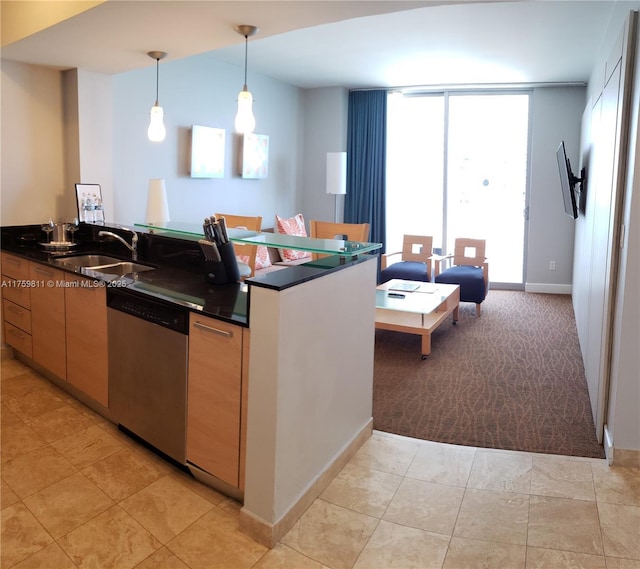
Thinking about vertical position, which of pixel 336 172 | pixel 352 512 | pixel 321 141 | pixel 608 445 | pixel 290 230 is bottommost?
pixel 352 512

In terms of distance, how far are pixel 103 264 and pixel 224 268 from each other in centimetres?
132

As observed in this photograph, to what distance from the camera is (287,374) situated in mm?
2020

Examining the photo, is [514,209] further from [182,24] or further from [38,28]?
A: [38,28]

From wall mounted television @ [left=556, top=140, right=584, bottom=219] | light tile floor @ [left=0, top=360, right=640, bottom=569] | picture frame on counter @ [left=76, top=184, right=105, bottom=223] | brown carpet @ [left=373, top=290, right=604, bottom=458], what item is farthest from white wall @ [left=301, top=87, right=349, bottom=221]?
light tile floor @ [left=0, top=360, right=640, bottom=569]

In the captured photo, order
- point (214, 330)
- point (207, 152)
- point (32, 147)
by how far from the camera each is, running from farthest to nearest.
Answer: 1. point (207, 152)
2. point (32, 147)
3. point (214, 330)

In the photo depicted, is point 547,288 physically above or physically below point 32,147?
below

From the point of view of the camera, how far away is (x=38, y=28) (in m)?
3.03

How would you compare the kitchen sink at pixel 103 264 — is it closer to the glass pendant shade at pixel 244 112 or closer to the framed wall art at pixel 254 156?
the glass pendant shade at pixel 244 112

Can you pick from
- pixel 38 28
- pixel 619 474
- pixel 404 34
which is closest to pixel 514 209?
pixel 404 34

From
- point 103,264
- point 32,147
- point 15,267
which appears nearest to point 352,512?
point 103,264

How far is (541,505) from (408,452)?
0.66 meters

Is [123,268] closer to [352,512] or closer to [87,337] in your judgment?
[87,337]

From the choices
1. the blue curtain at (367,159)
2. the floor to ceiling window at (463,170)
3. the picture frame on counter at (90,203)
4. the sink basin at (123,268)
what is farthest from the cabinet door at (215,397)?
the floor to ceiling window at (463,170)

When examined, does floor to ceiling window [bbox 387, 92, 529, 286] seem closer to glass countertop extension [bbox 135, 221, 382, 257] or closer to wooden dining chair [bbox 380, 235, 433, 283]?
wooden dining chair [bbox 380, 235, 433, 283]
